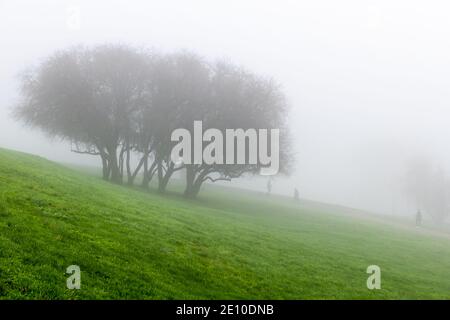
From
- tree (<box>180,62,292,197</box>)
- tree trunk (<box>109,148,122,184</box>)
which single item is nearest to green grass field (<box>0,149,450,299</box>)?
tree (<box>180,62,292,197</box>)

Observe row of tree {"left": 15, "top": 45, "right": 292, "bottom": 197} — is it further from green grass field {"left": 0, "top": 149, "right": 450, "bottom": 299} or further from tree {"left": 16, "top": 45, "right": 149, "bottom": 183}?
green grass field {"left": 0, "top": 149, "right": 450, "bottom": 299}

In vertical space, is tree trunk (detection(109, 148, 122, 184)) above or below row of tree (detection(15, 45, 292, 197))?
below

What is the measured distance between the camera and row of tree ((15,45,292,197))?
4806 cm

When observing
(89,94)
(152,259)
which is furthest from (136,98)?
(152,259)

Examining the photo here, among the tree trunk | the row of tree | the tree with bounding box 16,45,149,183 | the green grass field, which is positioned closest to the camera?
the green grass field

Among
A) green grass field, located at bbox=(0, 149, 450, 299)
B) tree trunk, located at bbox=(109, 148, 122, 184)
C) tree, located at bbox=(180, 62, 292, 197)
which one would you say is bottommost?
green grass field, located at bbox=(0, 149, 450, 299)

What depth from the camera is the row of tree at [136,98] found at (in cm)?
4806

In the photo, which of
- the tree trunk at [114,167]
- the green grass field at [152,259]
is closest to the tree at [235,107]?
the tree trunk at [114,167]

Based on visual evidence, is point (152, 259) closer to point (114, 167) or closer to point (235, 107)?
point (235, 107)

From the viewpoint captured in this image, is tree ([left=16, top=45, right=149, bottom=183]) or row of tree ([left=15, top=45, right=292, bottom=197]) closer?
→ tree ([left=16, top=45, right=149, bottom=183])

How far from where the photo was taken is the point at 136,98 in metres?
50.9

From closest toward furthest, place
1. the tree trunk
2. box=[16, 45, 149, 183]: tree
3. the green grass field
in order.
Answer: the green grass field < box=[16, 45, 149, 183]: tree < the tree trunk

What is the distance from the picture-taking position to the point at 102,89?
49.9 metres
